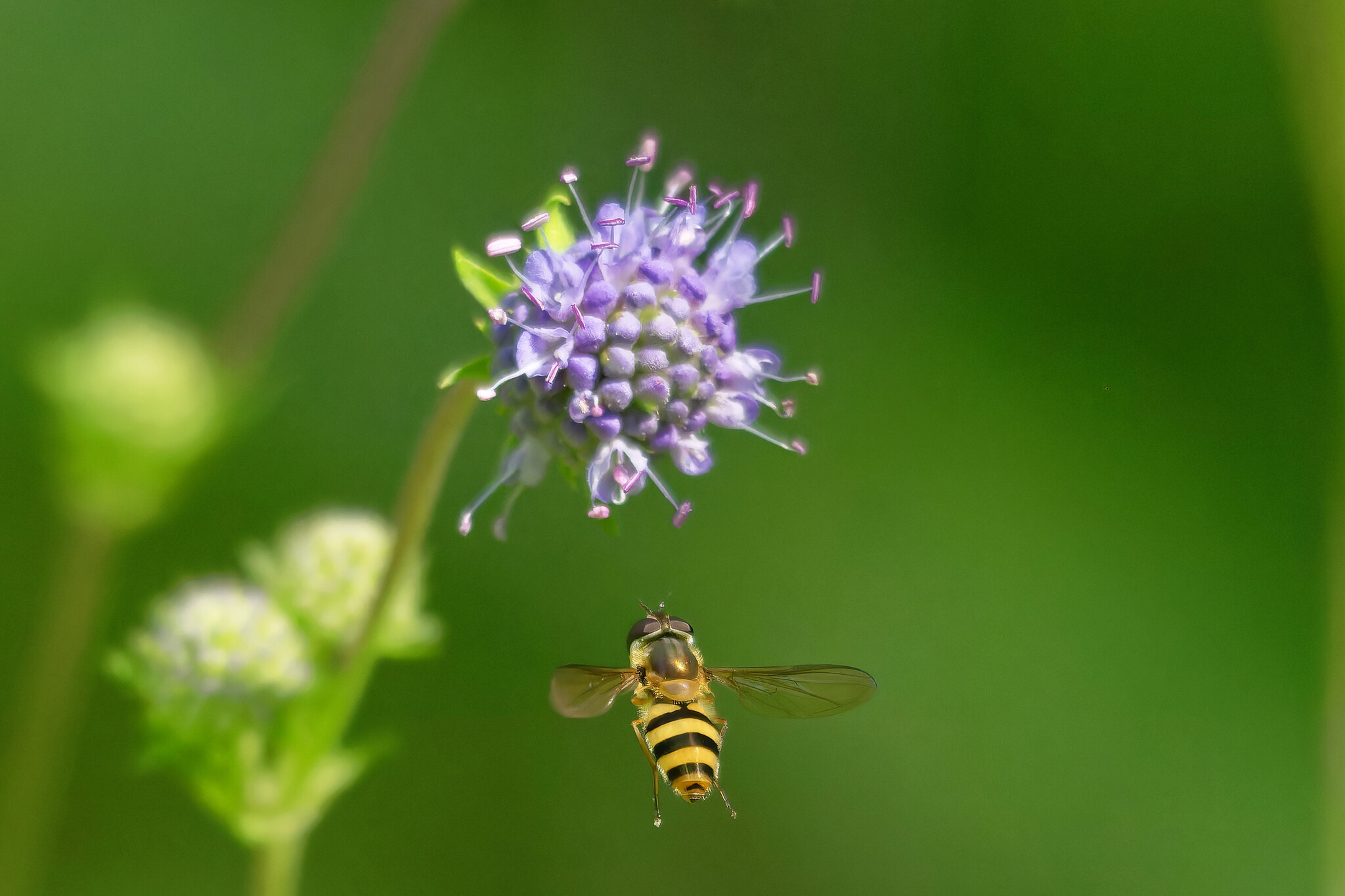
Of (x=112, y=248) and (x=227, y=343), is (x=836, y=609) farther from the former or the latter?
(x=112, y=248)

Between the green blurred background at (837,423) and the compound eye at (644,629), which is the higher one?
the green blurred background at (837,423)

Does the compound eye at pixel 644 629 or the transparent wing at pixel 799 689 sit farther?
the compound eye at pixel 644 629

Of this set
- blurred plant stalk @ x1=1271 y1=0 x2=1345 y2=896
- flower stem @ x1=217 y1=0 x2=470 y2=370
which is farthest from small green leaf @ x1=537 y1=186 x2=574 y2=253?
blurred plant stalk @ x1=1271 y1=0 x2=1345 y2=896

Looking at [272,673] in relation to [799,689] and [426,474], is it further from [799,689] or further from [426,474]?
[799,689]

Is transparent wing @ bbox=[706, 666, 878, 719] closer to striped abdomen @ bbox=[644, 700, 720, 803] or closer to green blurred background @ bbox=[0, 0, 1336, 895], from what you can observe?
striped abdomen @ bbox=[644, 700, 720, 803]

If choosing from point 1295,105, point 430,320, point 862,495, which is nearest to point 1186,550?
point 862,495

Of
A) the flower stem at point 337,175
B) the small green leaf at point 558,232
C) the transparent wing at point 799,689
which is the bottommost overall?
the transparent wing at point 799,689

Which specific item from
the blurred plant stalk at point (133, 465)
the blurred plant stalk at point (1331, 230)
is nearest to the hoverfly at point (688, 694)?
the blurred plant stalk at point (133, 465)

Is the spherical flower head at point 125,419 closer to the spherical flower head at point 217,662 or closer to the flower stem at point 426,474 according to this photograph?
the spherical flower head at point 217,662
